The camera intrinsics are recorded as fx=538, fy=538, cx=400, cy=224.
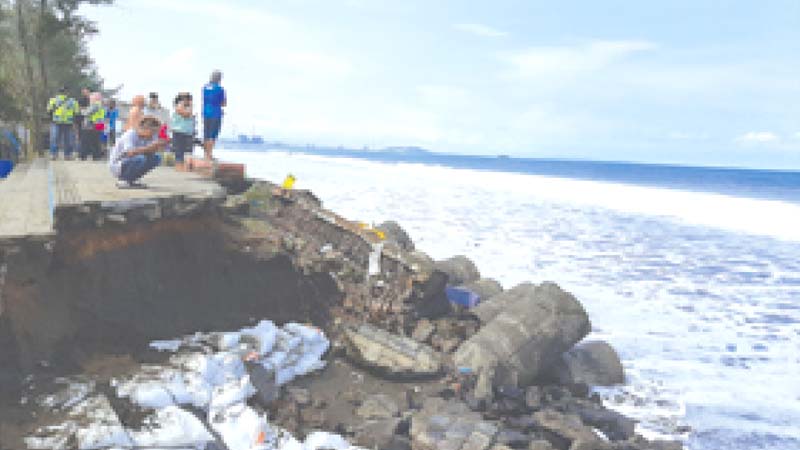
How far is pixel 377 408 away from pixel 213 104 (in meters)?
7.23

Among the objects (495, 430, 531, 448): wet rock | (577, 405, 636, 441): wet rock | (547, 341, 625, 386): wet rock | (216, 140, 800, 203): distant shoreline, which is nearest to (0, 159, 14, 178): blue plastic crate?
(495, 430, 531, 448): wet rock

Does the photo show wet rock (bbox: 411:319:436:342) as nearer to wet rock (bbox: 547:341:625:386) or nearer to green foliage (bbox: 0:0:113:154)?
wet rock (bbox: 547:341:625:386)

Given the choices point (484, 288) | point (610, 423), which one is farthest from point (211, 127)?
point (610, 423)

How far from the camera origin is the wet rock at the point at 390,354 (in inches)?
277

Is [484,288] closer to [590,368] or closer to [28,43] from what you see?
[590,368]

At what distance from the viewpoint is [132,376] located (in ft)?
17.2

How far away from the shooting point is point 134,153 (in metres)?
7.34

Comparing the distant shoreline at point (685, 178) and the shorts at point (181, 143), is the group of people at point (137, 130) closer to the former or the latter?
the shorts at point (181, 143)

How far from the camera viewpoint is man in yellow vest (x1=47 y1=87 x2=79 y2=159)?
42.8ft

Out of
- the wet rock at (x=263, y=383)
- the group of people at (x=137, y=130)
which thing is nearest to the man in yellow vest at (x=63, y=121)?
the group of people at (x=137, y=130)

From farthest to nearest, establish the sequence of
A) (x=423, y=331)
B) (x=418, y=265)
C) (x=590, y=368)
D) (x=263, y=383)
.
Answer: (x=590, y=368) → (x=418, y=265) → (x=423, y=331) → (x=263, y=383)

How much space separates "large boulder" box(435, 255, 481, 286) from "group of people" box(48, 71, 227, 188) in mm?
5752

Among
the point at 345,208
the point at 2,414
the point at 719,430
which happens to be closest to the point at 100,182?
the point at 2,414

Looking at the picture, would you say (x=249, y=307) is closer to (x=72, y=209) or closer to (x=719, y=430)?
(x=72, y=209)
